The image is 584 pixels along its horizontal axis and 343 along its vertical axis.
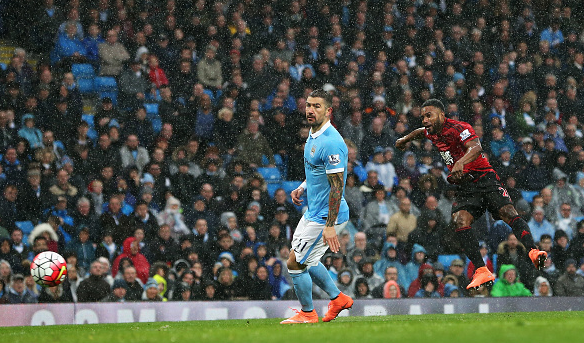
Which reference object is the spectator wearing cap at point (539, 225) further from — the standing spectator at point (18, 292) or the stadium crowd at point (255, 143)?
the standing spectator at point (18, 292)

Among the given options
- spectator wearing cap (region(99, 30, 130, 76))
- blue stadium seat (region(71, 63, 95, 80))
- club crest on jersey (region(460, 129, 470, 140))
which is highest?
spectator wearing cap (region(99, 30, 130, 76))

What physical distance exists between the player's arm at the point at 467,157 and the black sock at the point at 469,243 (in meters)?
0.76

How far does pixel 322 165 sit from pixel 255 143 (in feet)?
22.5

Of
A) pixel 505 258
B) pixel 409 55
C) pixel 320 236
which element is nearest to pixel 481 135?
pixel 409 55

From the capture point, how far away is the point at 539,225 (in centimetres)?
1539

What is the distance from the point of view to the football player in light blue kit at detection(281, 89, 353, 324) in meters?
8.23

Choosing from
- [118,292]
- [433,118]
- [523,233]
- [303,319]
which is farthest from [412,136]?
[118,292]

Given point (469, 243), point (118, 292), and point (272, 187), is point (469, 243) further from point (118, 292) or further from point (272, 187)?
point (272, 187)

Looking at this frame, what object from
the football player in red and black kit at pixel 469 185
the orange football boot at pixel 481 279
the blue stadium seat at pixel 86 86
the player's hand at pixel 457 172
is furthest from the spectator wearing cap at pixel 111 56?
the orange football boot at pixel 481 279

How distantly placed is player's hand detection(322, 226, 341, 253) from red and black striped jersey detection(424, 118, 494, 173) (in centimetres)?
197

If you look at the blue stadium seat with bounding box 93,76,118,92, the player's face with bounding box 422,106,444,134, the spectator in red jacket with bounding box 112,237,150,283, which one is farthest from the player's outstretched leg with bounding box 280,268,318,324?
the blue stadium seat with bounding box 93,76,118,92

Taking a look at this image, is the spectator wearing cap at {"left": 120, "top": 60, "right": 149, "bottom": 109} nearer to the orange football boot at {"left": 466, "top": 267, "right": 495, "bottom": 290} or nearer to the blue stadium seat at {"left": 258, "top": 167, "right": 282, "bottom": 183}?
the blue stadium seat at {"left": 258, "top": 167, "right": 282, "bottom": 183}

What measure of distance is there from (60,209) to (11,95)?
7.87 ft

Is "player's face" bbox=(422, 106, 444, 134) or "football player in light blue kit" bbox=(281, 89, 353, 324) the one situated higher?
"player's face" bbox=(422, 106, 444, 134)
